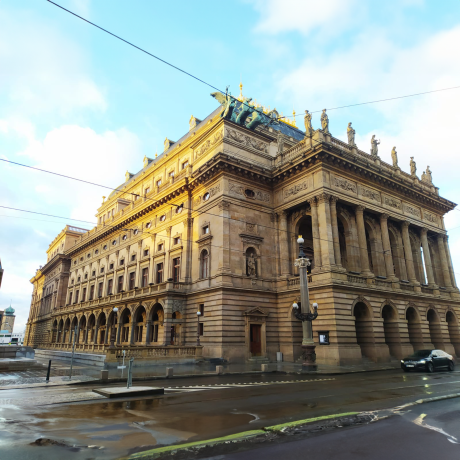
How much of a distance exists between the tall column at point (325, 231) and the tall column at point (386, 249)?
8.39 metres

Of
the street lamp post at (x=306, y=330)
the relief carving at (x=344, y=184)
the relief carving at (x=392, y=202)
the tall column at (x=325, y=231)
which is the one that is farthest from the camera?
the relief carving at (x=392, y=202)

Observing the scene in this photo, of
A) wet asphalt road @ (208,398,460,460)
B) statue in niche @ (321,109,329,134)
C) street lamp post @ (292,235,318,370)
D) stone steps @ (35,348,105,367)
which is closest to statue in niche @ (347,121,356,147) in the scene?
statue in niche @ (321,109,329,134)

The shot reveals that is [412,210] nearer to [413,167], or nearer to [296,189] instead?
[413,167]

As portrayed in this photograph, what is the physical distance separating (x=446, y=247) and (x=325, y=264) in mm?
23458

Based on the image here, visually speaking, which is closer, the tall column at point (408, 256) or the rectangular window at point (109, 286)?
the tall column at point (408, 256)

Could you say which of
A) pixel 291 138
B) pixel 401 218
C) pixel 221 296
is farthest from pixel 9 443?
pixel 291 138

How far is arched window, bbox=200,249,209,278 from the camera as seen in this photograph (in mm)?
33375

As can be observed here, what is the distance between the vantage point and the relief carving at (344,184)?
3192 cm

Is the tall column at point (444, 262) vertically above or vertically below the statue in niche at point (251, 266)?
above

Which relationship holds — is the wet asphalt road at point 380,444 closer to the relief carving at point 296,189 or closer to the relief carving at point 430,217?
the relief carving at point 296,189

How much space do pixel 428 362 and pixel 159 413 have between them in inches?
785

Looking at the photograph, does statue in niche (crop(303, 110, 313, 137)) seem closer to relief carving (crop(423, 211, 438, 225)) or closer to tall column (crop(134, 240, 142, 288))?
relief carving (crop(423, 211, 438, 225))

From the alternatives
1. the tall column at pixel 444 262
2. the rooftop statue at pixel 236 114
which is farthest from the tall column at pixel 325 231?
the tall column at pixel 444 262

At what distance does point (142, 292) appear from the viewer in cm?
3897
